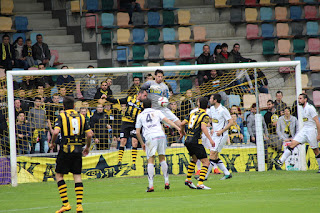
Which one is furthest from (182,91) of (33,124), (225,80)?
(33,124)

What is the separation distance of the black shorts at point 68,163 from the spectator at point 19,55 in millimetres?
10937

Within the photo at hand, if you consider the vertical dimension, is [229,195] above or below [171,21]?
below

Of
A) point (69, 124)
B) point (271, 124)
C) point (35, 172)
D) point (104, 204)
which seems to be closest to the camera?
point (69, 124)

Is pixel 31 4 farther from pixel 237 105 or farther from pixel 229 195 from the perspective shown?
pixel 229 195

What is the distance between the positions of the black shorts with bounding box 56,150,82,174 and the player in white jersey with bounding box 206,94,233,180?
5168mm

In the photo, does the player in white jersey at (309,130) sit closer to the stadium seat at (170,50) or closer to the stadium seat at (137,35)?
the stadium seat at (170,50)

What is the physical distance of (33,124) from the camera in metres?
16.0

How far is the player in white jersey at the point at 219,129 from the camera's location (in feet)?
43.0

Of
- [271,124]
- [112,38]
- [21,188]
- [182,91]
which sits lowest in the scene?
[21,188]

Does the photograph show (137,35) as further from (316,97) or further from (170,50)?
(316,97)

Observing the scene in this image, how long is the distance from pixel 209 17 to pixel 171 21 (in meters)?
2.12

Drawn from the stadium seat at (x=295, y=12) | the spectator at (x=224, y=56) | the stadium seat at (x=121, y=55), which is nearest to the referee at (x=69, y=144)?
the spectator at (x=224, y=56)

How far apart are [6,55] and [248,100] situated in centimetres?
874

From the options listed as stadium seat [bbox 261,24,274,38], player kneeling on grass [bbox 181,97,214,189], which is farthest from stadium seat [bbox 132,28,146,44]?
player kneeling on grass [bbox 181,97,214,189]
